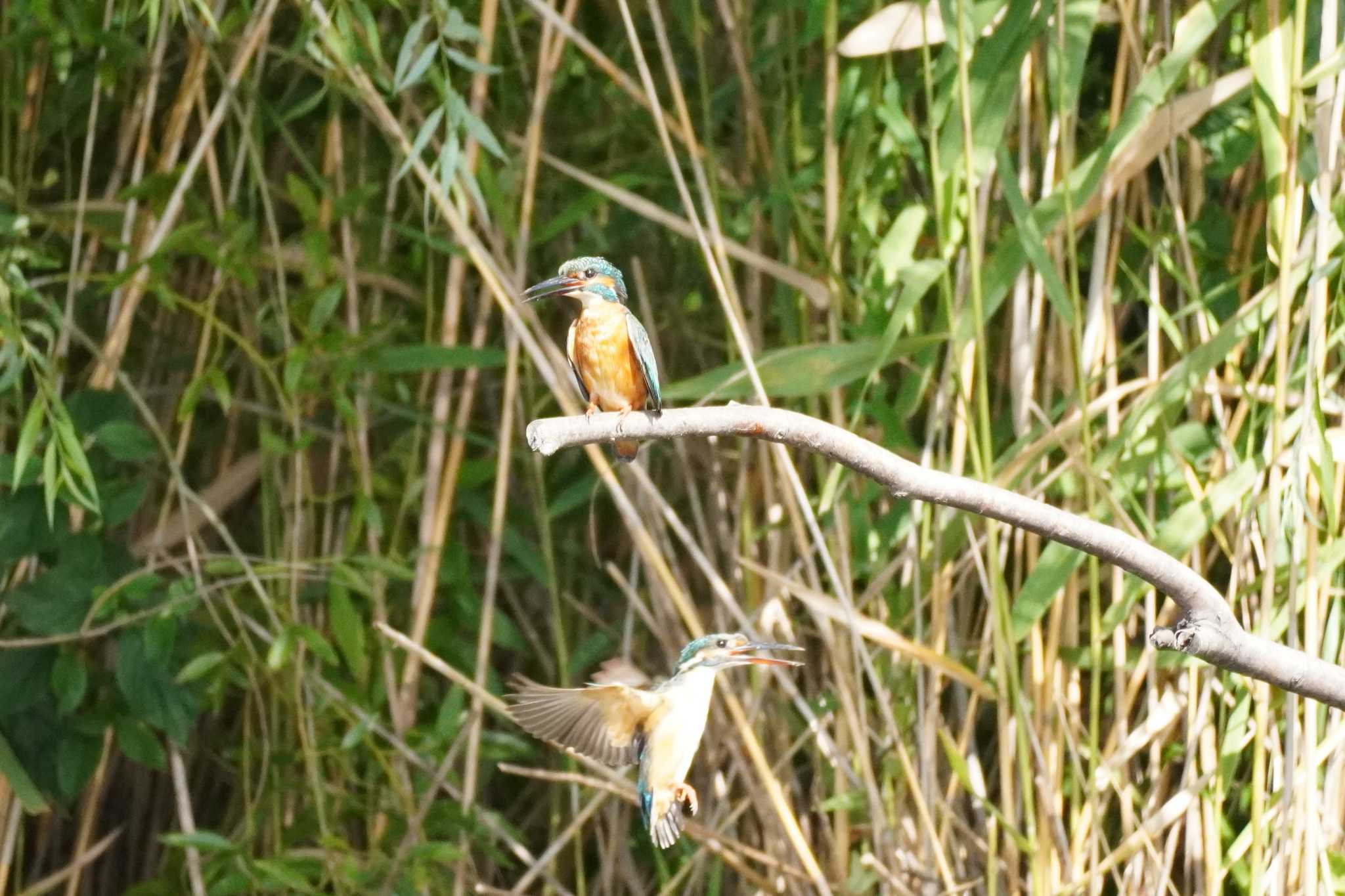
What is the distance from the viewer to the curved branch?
3.59ft

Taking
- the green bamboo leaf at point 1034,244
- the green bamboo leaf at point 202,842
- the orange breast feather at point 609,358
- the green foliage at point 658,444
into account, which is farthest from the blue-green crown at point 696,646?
the green bamboo leaf at point 202,842

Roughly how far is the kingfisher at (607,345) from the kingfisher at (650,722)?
0.21 metres

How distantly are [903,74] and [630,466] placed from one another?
0.62 m

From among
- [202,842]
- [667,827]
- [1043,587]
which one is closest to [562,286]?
[667,827]

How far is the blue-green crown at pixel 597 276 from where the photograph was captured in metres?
1.69

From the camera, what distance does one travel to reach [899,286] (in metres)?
2.21

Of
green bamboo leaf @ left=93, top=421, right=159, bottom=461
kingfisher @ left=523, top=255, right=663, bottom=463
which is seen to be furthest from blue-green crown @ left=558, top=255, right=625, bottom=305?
green bamboo leaf @ left=93, top=421, right=159, bottom=461

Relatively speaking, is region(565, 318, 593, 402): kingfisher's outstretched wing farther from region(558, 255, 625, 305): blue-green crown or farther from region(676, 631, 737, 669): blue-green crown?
region(676, 631, 737, 669): blue-green crown

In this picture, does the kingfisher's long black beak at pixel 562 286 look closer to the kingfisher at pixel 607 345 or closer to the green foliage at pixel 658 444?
the kingfisher at pixel 607 345

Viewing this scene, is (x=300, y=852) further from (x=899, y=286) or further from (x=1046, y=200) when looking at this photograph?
(x=1046, y=200)

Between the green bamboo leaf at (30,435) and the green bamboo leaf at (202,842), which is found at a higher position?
the green bamboo leaf at (30,435)

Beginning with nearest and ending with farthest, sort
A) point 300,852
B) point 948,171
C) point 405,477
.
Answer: point 948,171, point 300,852, point 405,477

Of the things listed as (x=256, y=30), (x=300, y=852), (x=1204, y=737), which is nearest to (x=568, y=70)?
(x=256, y=30)

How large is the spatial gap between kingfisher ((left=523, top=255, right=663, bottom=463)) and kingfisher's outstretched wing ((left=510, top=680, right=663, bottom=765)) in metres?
0.22
